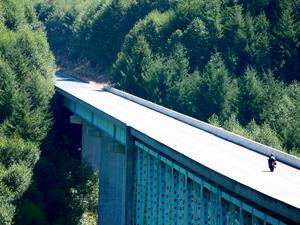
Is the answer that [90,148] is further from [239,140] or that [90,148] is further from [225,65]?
[239,140]

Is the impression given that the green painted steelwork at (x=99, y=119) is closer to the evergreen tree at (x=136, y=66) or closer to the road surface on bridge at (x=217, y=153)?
the road surface on bridge at (x=217, y=153)

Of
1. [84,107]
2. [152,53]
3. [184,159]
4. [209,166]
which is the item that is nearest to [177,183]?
[184,159]

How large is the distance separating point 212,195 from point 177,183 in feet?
13.3

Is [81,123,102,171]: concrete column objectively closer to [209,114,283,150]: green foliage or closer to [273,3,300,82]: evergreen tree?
[209,114,283,150]: green foliage

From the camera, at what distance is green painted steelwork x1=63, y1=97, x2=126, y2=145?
3961 centimetres

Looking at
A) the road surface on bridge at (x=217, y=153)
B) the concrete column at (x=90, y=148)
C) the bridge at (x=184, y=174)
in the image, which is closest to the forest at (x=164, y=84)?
the concrete column at (x=90, y=148)

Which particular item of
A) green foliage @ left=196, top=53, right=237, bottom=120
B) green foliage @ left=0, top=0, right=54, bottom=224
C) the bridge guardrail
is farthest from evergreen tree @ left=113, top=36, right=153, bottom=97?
the bridge guardrail

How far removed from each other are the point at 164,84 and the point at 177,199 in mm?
39041

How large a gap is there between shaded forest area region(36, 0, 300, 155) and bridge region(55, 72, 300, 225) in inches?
394

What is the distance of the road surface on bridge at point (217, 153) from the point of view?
22.5m

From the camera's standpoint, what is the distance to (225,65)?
64.3 meters

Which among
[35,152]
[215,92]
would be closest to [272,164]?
[35,152]

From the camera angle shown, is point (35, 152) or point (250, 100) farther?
point (250, 100)

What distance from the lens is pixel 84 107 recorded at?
51.8m
